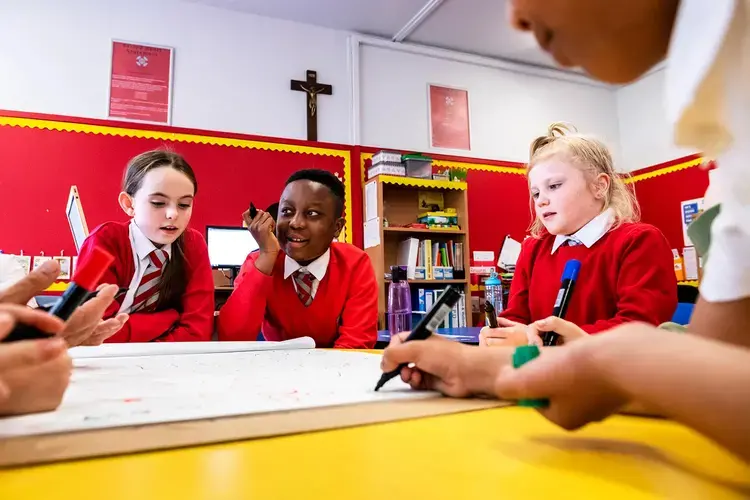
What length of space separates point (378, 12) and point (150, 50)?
137cm

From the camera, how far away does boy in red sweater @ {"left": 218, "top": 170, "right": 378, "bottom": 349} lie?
4.82 ft

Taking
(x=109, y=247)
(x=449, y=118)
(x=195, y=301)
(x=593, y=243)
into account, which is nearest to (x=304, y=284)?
(x=195, y=301)

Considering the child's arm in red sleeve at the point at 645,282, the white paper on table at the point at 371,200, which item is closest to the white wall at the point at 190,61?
the white paper on table at the point at 371,200

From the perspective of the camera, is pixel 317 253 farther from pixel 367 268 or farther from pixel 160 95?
pixel 160 95

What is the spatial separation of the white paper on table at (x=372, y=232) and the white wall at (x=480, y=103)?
576 mm

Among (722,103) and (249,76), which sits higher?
(249,76)

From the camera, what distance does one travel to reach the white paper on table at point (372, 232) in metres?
3.24

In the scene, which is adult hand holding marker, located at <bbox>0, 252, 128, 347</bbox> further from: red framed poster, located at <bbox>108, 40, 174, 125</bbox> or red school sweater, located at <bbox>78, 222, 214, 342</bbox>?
red framed poster, located at <bbox>108, 40, 174, 125</bbox>

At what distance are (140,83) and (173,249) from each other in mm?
1973

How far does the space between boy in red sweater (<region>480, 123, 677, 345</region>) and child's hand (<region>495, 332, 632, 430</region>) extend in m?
0.67

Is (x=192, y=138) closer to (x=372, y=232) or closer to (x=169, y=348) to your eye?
(x=372, y=232)

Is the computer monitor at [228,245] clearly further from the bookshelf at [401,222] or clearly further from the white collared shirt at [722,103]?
the white collared shirt at [722,103]

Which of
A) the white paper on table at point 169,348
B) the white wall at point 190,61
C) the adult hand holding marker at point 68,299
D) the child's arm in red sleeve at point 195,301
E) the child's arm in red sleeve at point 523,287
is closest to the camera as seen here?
the adult hand holding marker at point 68,299

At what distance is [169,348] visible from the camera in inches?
40.2
